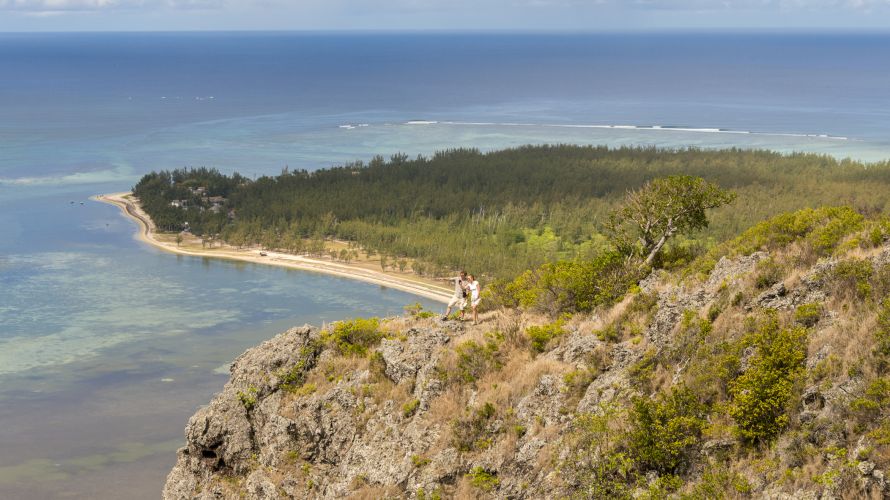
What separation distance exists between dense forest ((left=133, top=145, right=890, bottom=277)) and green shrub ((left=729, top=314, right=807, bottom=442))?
5961 cm

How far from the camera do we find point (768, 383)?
18.0 m

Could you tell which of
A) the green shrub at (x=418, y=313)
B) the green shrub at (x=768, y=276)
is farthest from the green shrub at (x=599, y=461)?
the green shrub at (x=418, y=313)

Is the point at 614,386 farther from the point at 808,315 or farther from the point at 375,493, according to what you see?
the point at 375,493

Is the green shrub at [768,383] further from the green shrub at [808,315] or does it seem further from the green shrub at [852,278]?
the green shrub at [852,278]

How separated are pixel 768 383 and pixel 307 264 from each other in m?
78.0

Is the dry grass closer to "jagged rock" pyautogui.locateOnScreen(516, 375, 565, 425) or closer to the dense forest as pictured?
"jagged rock" pyautogui.locateOnScreen(516, 375, 565, 425)

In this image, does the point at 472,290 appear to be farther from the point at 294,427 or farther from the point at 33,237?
the point at 33,237

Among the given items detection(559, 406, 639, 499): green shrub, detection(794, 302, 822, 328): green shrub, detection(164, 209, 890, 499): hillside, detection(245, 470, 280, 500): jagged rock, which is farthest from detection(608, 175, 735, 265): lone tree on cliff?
detection(245, 470, 280, 500): jagged rock

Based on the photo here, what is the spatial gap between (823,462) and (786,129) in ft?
608

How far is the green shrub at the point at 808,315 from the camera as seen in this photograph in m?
19.7

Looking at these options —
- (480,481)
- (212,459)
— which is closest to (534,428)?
(480,481)

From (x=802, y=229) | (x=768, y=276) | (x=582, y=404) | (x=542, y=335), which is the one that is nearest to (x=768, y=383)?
(x=582, y=404)

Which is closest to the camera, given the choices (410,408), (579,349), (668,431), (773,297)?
(668,431)

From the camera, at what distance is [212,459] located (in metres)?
25.0
